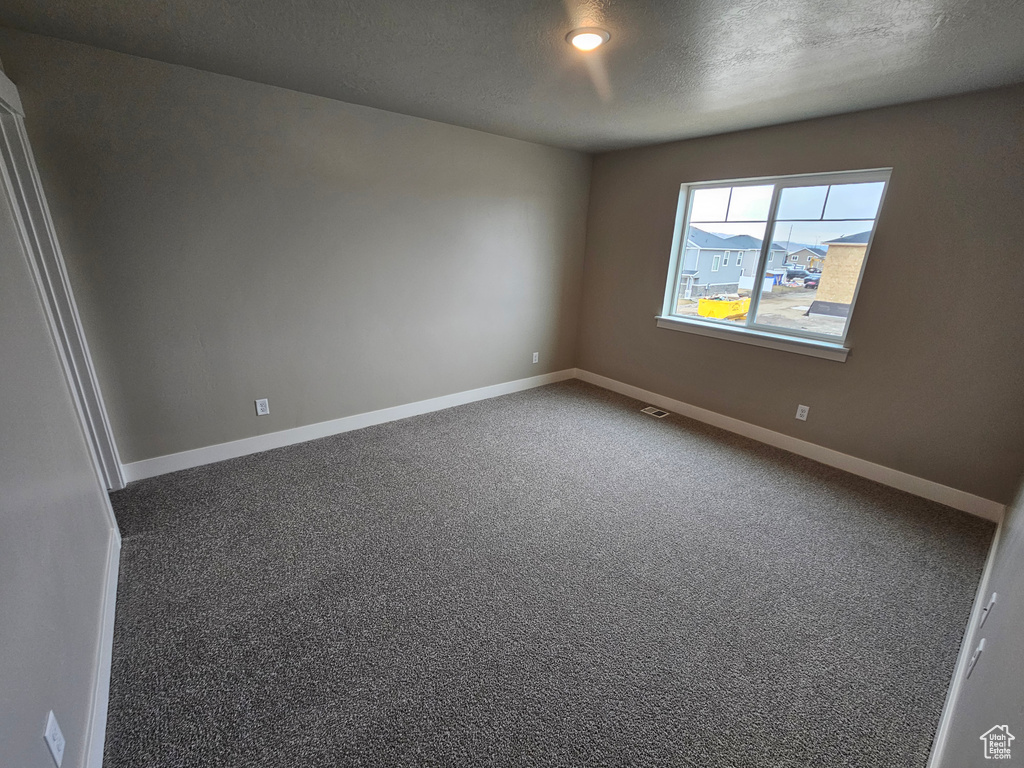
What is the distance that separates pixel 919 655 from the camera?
1.63 m

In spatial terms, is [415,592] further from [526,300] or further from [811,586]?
[526,300]

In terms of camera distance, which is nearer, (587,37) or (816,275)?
(587,37)

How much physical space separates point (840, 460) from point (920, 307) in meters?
1.13

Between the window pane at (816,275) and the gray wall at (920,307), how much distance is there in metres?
0.13

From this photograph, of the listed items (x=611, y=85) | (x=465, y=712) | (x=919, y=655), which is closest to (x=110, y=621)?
(x=465, y=712)

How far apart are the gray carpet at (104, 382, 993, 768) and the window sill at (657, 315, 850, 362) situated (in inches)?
33.6

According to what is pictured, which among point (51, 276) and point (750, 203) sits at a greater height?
point (750, 203)

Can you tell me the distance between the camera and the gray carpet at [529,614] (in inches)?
51.9

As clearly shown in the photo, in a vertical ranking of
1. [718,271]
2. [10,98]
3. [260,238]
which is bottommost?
[718,271]

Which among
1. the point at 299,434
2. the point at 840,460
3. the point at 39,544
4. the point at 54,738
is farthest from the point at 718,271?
the point at 54,738

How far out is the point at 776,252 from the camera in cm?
321

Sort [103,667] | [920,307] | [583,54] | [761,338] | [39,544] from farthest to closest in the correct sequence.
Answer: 1. [761,338]
2. [920,307]
3. [583,54]
4. [103,667]
5. [39,544]

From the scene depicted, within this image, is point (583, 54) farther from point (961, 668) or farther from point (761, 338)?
point (961, 668)

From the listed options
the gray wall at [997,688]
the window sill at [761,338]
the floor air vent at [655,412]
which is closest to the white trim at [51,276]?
the gray wall at [997,688]
